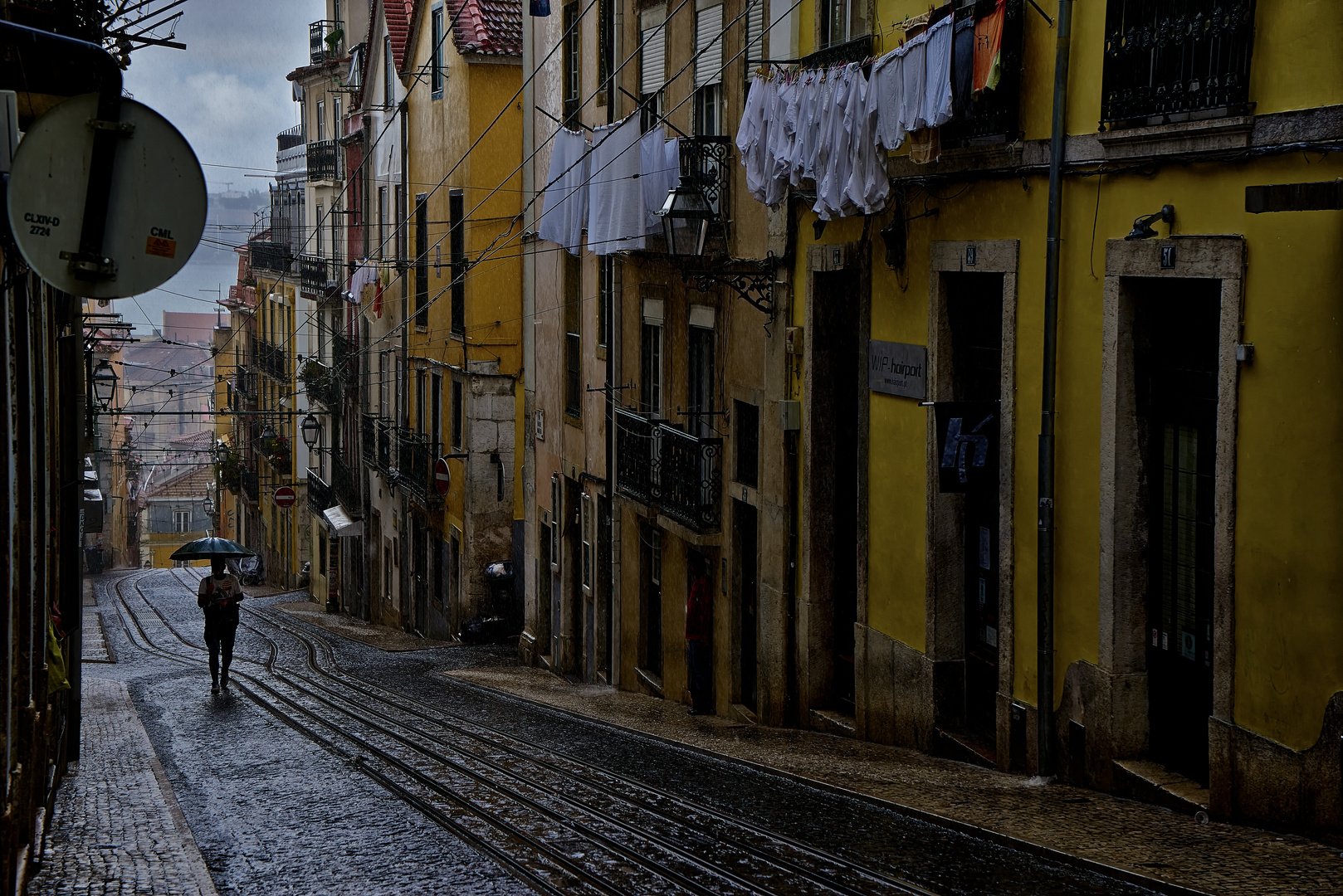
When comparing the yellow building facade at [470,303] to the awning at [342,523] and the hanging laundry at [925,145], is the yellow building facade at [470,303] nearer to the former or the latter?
the awning at [342,523]

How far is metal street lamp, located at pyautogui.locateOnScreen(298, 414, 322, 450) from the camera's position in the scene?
4059cm

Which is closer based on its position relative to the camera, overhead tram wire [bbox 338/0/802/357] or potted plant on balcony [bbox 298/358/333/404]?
overhead tram wire [bbox 338/0/802/357]

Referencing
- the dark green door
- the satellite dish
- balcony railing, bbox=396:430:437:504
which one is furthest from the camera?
balcony railing, bbox=396:430:437:504

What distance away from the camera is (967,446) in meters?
10.4

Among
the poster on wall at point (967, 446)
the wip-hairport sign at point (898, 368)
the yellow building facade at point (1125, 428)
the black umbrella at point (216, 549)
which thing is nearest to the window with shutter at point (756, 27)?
the yellow building facade at point (1125, 428)

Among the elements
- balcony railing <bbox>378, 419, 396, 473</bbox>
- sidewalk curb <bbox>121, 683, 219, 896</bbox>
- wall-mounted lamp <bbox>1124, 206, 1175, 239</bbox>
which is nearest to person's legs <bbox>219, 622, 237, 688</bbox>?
sidewalk curb <bbox>121, 683, 219, 896</bbox>

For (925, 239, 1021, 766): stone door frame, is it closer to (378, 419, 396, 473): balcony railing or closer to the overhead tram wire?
the overhead tram wire

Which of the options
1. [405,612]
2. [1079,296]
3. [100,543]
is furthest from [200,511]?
[1079,296]

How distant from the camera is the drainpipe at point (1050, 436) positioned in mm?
9125

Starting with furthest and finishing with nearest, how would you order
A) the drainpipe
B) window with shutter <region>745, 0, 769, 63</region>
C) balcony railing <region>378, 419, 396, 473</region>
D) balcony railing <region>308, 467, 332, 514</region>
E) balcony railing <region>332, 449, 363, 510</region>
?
balcony railing <region>308, 467, 332, 514</region> < balcony railing <region>332, 449, 363, 510</region> < balcony railing <region>378, 419, 396, 473</region> < window with shutter <region>745, 0, 769, 63</region> < the drainpipe

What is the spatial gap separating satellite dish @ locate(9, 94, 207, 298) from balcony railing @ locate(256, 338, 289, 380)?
4593 centimetres

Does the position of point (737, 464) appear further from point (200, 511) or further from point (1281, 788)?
point (200, 511)

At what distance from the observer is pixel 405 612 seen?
3222 centimetres

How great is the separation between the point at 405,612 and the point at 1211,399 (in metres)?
25.7
